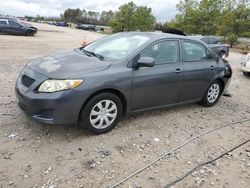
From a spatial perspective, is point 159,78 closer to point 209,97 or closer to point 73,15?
point 209,97

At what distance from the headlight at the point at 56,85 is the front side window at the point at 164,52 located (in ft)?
4.30

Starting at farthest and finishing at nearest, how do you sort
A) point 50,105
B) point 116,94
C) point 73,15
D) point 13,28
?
point 73,15, point 13,28, point 116,94, point 50,105

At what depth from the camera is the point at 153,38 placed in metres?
4.39

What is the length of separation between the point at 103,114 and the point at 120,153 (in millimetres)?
667

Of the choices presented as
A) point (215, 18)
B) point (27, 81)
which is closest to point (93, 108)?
point (27, 81)

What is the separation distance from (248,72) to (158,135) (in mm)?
7088

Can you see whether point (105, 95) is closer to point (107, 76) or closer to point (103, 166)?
point (107, 76)

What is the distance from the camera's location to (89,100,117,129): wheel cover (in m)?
3.75

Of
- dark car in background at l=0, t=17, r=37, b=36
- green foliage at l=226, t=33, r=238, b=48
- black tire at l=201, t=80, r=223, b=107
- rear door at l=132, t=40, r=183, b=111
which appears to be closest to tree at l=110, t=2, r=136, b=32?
green foliage at l=226, t=33, r=238, b=48

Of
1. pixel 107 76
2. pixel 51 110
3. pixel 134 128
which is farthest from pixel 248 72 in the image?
pixel 51 110

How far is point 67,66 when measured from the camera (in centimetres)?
370

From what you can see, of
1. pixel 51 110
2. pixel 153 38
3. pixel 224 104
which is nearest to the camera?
pixel 51 110

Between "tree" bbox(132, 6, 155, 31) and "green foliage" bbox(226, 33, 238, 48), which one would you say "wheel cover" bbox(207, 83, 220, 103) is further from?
"tree" bbox(132, 6, 155, 31)

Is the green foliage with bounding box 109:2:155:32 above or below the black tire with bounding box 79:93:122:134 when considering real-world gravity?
above
